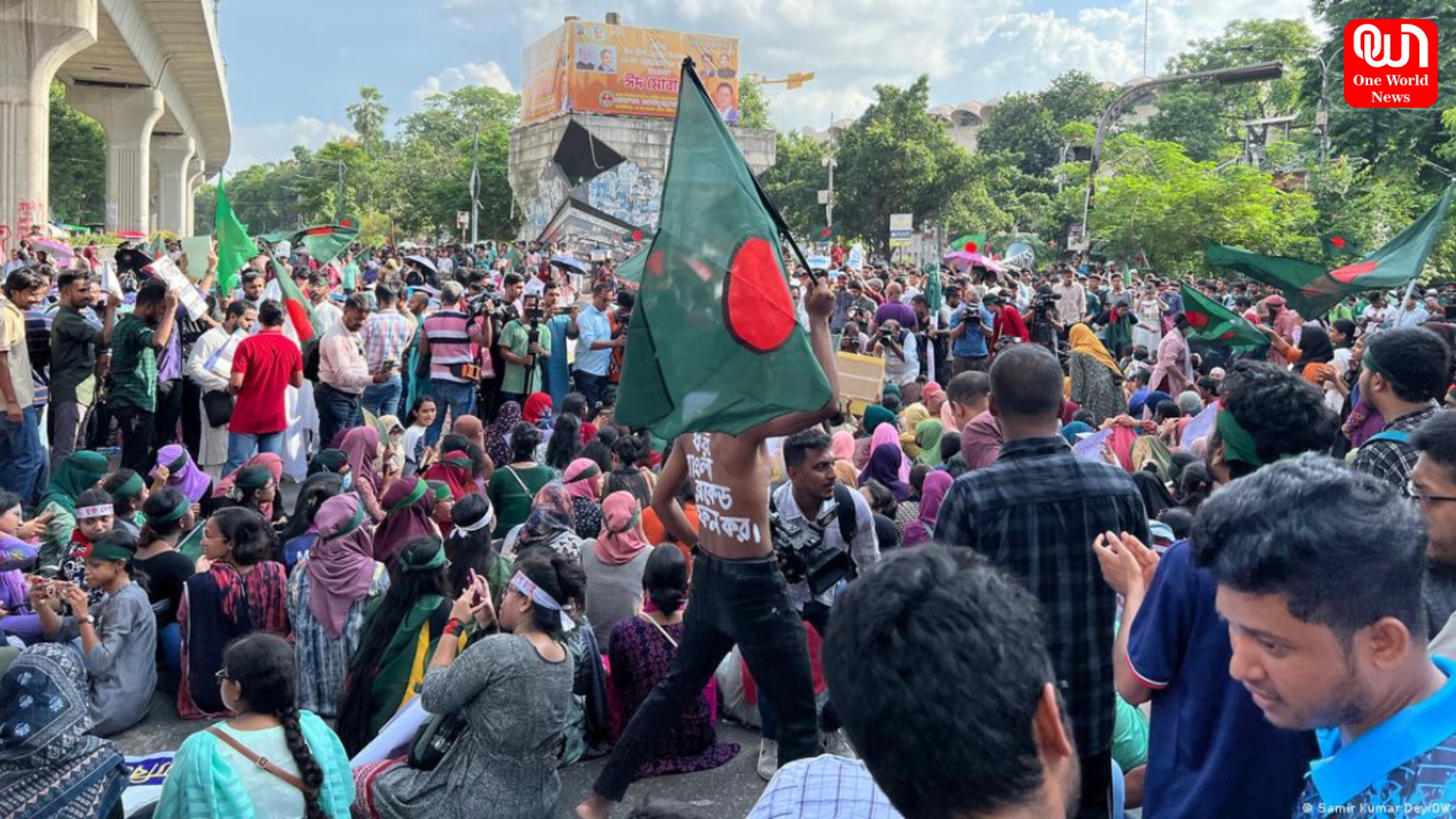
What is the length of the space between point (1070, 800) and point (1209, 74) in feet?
58.8

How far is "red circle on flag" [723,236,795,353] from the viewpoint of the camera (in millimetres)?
3627

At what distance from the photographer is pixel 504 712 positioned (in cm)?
396

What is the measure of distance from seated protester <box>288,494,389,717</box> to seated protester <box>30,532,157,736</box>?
2.10 feet

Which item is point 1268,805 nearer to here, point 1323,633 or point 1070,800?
point 1323,633

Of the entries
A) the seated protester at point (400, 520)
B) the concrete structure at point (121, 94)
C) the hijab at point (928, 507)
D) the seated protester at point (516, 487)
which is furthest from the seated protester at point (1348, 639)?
the concrete structure at point (121, 94)

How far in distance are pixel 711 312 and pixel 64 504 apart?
15.2 feet

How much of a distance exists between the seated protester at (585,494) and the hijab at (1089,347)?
18.9 feet

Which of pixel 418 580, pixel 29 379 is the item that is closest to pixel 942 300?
pixel 29 379

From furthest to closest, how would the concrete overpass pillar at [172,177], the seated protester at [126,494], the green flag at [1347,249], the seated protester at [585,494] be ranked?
the concrete overpass pillar at [172,177]
the green flag at [1347,249]
the seated protester at [585,494]
the seated protester at [126,494]

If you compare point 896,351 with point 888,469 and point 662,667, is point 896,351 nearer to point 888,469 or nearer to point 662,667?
point 888,469

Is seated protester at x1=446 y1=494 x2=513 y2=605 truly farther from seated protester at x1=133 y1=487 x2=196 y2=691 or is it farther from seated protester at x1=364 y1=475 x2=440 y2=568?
seated protester at x1=133 y1=487 x2=196 y2=691

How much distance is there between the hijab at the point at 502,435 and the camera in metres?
8.73

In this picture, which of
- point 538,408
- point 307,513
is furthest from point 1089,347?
point 307,513

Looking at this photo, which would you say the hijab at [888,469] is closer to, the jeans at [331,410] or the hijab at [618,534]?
the hijab at [618,534]
